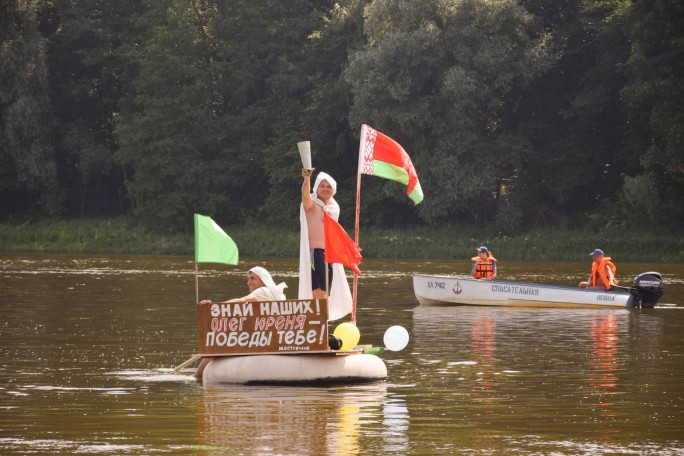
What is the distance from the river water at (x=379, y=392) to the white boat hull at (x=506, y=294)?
1.85 metres

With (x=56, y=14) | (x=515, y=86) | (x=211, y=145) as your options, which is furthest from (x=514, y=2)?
(x=56, y=14)

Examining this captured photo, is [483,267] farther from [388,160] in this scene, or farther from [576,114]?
[576,114]

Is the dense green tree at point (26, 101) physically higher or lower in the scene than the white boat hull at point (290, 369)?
higher

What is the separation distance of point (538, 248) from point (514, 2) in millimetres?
11429

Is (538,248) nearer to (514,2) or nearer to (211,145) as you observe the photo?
(514,2)

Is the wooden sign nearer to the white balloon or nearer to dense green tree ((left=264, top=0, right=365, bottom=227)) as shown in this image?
the white balloon

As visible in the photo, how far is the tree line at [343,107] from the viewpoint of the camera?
216 feet

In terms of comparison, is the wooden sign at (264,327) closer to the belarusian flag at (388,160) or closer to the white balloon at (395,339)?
the white balloon at (395,339)

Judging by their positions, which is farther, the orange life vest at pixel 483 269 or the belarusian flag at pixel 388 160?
the orange life vest at pixel 483 269

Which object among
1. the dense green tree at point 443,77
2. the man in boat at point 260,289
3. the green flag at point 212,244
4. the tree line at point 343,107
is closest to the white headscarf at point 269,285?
the man in boat at point 260,289

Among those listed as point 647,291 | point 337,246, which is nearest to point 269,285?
point 337,246

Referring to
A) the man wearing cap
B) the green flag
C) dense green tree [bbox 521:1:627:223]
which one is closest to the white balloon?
the green flag

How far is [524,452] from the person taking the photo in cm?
1265

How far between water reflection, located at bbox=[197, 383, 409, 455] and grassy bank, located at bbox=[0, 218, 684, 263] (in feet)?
153
